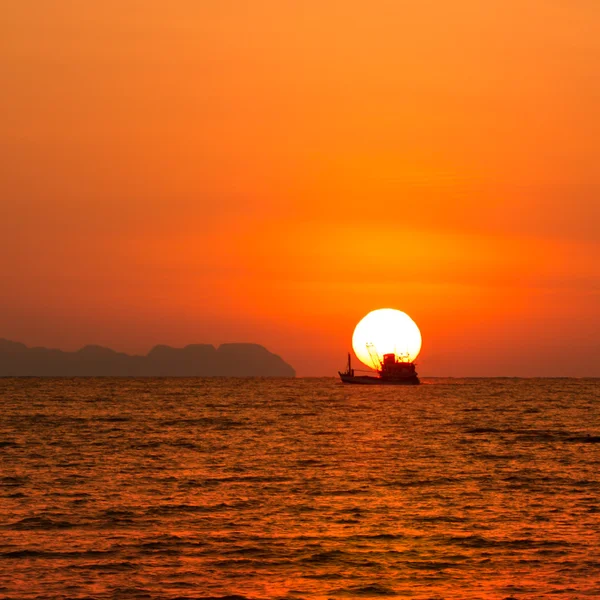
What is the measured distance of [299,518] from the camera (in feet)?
125

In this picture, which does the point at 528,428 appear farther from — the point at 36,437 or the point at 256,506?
the point at 256,506

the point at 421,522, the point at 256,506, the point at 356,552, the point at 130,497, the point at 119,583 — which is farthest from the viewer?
the point at 130,497

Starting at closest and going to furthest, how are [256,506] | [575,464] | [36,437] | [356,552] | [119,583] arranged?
[119,583], [356,552], [256,506], [575,464], [36,437]

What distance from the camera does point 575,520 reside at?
125ft

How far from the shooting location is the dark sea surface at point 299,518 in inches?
1091

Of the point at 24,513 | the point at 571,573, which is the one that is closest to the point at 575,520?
the point at 571,573

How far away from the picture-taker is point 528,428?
98875 mm

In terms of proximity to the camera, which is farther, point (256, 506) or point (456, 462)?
point (456, 462)

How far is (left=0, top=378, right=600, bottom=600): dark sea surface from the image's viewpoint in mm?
27703

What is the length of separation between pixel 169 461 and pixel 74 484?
1242 centimetres

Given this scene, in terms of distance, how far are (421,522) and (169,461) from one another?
1074 inches

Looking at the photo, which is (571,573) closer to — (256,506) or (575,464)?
(256,506)

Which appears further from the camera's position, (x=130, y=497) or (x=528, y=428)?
(x=528, y=428)

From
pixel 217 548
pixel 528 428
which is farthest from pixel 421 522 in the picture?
pixel 528 428
